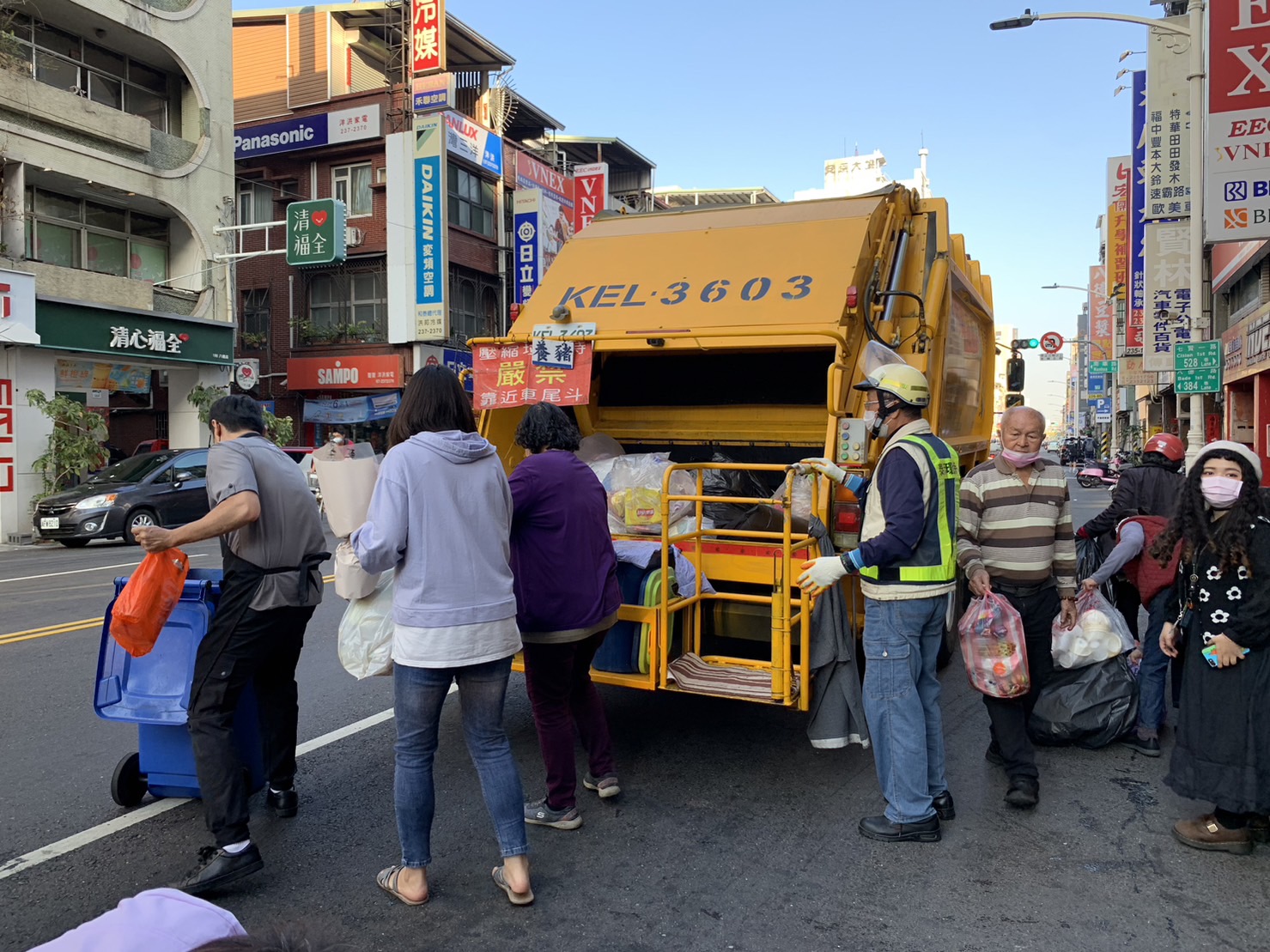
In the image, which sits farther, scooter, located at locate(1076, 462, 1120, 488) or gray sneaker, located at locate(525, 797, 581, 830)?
scooter, located at locate(1076, 462, 1120, 488)

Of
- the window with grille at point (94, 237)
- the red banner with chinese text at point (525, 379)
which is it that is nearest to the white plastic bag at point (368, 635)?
the red banner with chinese text at point (525, 379)

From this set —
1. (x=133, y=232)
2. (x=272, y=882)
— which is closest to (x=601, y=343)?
(x=272, y=882)

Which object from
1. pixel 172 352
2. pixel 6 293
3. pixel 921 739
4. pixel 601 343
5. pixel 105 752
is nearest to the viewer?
pixel 921 739

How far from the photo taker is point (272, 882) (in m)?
3.53

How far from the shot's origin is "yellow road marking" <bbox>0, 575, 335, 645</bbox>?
775 centimetres

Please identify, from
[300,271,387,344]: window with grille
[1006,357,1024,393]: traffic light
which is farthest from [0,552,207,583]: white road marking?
[300,271,387,344]: window with grille

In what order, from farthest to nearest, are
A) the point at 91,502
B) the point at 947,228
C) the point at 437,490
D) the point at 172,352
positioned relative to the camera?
the point at 172,352 < the point at 91,502 < the point at 947,228 < the point at 437,490

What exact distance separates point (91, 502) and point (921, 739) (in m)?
14.8

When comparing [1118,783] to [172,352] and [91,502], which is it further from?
[172,352]

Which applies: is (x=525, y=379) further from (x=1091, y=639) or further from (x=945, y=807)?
(x=1091, y=639)

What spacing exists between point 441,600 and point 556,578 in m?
0.71

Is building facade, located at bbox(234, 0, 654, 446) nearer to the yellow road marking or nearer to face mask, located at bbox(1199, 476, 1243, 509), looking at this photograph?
the yellow road marking

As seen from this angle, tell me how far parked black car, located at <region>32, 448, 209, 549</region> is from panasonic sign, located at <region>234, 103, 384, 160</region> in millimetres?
13559

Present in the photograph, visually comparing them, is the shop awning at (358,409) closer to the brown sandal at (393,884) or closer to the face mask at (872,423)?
the face mask at (872,423)
